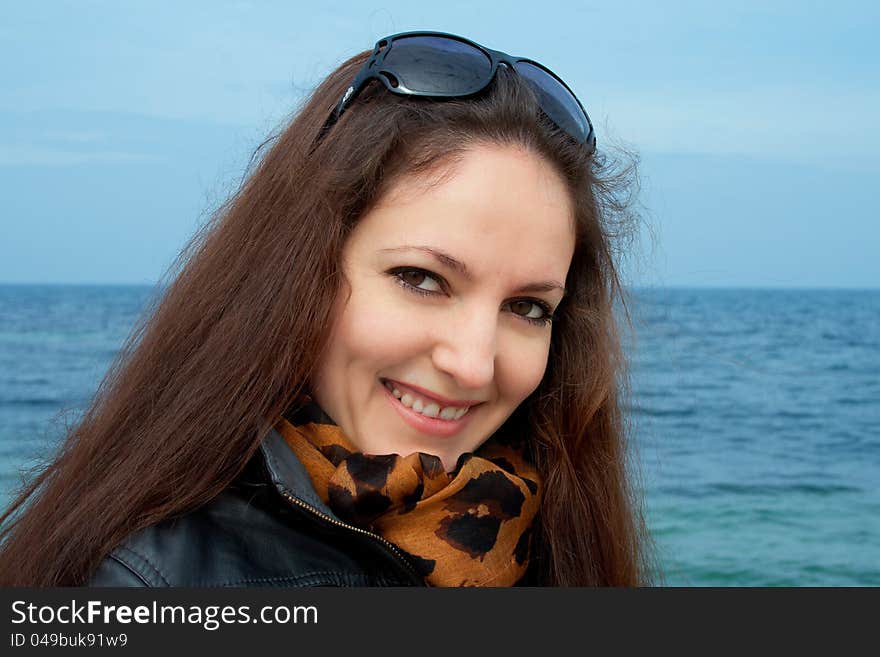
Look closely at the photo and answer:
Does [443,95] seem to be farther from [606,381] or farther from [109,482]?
[109,482]

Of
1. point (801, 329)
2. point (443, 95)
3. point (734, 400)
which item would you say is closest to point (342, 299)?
point (443, 95)

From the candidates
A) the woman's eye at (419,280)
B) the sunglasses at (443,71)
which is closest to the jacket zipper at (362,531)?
the woman's eye at (419,280)

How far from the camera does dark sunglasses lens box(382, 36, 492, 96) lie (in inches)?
92.7

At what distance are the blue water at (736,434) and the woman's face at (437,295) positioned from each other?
2.68ft

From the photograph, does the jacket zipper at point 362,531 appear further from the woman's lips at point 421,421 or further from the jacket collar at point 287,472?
the woman's lips at point 421,421

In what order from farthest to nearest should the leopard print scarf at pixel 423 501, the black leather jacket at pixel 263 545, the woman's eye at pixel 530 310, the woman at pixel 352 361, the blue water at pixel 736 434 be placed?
1. the blue water at pixel 736 434
2. the woman's eye at pixel 530 310
3. the leopard print scarf at pixel 423 501
4. the woman at pixel 352 361
5. the black leather jacket at pixel 263 545

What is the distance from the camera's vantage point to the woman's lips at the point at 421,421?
2.26m

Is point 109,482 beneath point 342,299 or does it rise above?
beneath

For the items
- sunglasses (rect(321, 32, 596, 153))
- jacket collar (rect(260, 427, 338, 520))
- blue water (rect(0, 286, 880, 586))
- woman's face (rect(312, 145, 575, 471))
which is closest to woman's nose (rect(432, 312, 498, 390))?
woman's face (rect(312, 145, 575, 471))

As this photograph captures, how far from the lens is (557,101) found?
257cm

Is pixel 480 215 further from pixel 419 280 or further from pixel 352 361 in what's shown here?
pixel 352 361

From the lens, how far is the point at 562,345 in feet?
9.38

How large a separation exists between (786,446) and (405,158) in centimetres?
1403

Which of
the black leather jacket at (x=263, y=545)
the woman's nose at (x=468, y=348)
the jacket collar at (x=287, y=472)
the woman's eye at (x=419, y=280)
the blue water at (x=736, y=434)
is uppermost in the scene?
the woman's eye at (x=419, y=280)
